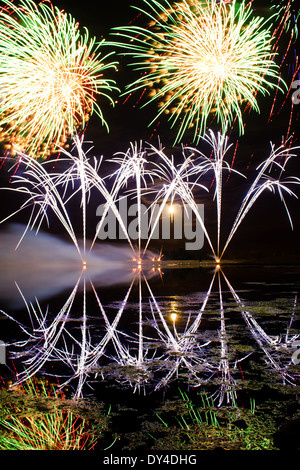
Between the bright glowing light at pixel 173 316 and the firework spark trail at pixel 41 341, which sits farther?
the bright glowing light at pixel 173 316

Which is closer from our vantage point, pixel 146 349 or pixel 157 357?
pixel 157 357

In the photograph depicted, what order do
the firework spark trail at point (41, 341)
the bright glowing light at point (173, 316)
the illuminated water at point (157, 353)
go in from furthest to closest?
1. the bright glowing light at point (173, 316)
2. the firework spark trail at point (41, 341)
3. the illuminated water at point (157, 353)

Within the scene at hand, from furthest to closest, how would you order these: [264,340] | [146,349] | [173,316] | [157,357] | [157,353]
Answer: [173,316], [264,340], [146,349], [157,353], [157,357]

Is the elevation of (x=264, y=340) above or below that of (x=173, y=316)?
above

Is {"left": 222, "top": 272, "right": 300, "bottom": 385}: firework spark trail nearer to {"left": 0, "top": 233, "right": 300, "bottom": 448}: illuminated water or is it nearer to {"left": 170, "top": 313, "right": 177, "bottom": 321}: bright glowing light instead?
{"left": 0, "top": 233, "right": 300, "bottom": 448}: illuminated water

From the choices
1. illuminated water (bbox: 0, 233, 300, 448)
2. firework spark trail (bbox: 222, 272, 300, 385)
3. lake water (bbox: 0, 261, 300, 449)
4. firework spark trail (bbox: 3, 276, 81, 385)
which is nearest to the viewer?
lake water (bbox: 0, 261, 300, 449)

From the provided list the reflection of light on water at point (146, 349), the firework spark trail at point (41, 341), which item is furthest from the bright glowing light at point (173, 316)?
the firework spark trail at point (41, 341)

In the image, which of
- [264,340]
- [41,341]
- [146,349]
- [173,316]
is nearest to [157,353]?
[146,349]

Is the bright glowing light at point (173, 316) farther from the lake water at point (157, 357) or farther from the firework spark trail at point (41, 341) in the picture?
the firework spark trail at point (41, 341)

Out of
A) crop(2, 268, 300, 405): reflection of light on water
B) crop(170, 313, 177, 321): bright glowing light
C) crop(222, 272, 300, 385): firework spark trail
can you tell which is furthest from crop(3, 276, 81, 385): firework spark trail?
crop(222, 272, 300, 385): firework spark trail

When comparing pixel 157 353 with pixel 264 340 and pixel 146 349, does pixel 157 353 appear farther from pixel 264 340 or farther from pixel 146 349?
pixel 264 340

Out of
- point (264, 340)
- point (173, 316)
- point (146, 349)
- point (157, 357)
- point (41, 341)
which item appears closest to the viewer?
point (157, 357)

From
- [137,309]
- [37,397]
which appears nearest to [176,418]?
[37,397]
